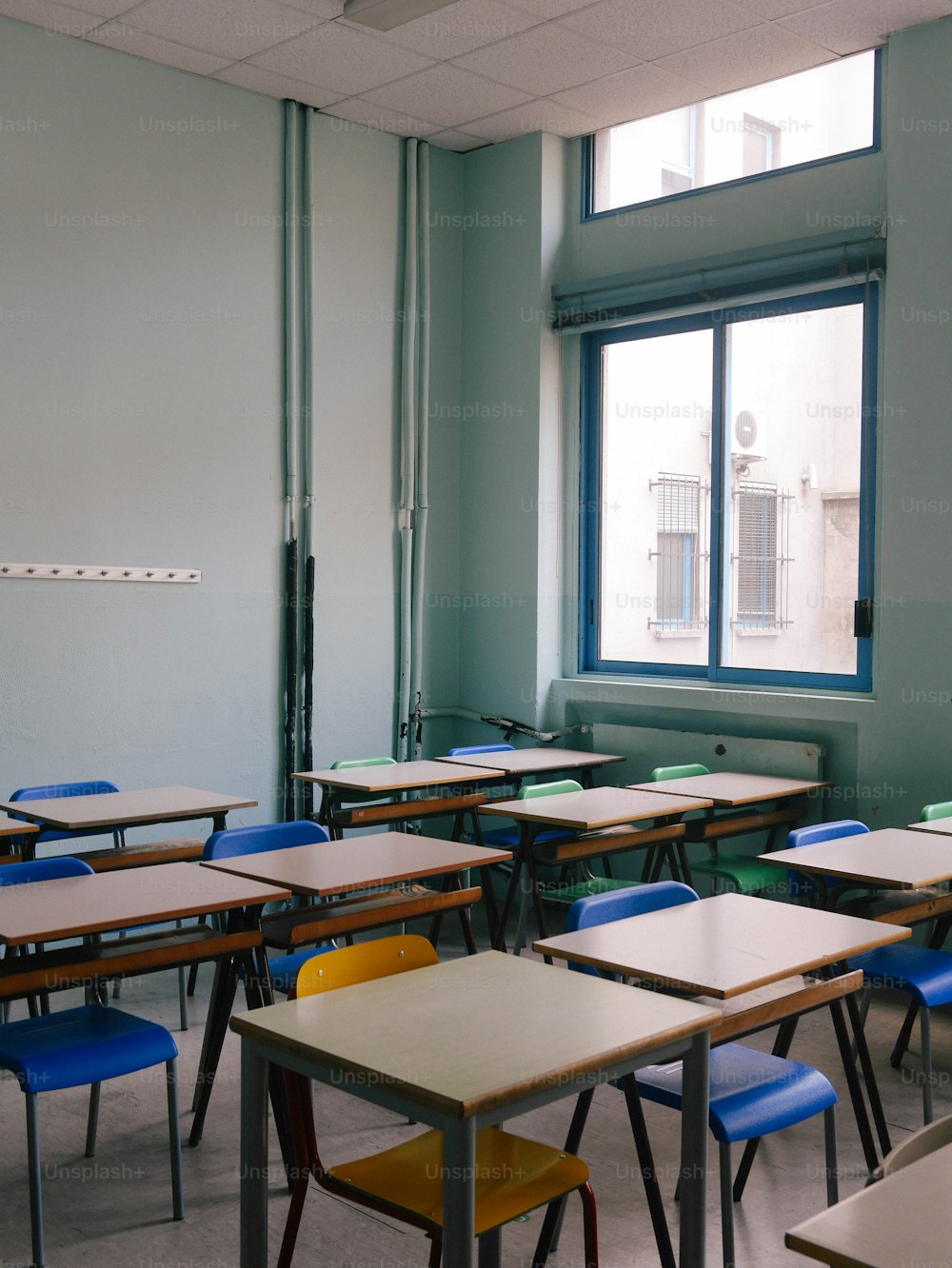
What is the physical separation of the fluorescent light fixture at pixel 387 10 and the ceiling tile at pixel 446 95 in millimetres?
637

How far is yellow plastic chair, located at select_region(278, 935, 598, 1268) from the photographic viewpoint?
198 cm

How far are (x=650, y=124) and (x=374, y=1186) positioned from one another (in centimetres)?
509

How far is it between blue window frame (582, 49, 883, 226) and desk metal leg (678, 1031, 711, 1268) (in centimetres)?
409

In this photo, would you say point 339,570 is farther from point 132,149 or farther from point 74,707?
point 132,149

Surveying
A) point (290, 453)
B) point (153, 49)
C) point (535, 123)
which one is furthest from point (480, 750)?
point (153, 49)

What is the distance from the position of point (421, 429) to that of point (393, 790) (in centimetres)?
216

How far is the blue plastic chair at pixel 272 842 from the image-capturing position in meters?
3.29

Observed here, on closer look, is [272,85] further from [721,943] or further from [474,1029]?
[474,1029]

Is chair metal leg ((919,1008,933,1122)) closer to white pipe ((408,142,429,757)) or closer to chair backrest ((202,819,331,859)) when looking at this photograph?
chair backrest ((202,819,331,859))

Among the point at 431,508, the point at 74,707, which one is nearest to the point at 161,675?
the point at 74,707

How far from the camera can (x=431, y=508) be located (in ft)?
20.4

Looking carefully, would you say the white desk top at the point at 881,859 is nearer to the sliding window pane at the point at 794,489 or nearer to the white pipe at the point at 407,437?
the sliding window pane at the point at 794,489

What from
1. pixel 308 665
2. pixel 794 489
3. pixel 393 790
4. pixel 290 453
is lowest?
pixel 393 790

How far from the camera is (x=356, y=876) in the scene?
10.3 feet
